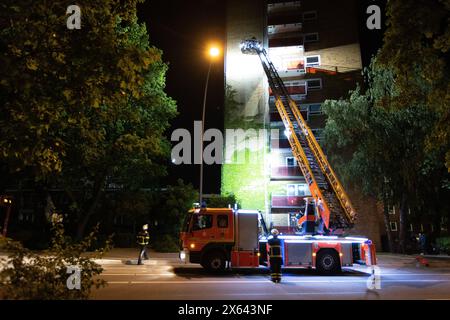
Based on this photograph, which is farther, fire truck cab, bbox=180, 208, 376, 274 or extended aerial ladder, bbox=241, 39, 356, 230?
extended aerial ladder, bbox=241, 39, 356, 230

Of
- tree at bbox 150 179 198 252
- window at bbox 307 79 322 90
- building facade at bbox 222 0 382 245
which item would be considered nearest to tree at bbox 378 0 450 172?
tree at bbox 150 179 198 252

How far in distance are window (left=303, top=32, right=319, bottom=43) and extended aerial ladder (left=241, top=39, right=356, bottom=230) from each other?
1905 centimetres

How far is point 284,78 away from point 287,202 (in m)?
11.0

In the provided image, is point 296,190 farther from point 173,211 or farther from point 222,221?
point 222,221

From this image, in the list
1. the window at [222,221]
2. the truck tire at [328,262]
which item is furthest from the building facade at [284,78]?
the window at [222,221]

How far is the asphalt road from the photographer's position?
34.3 feet

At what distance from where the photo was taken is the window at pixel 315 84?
118 feet

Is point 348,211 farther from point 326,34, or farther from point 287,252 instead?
point 326,34

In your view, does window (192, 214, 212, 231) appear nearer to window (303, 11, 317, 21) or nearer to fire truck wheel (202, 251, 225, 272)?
fire truck wheel (202, 251, 225, 272)

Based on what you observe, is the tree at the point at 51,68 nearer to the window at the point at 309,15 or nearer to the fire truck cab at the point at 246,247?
the fire truck cab at the point at 246,247

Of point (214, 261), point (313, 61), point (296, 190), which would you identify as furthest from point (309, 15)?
point (214, 261)

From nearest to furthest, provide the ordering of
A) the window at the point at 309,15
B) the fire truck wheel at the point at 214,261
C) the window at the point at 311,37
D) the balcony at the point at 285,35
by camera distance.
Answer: the fire truck wheel at the point at 214,261 → the balcony at the point at 285,35 → the window at the point at 311,37 → the window at the point at 309,15

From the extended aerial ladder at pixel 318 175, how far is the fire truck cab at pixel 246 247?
1.15 m
